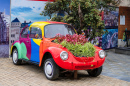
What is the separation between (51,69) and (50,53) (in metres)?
0.54

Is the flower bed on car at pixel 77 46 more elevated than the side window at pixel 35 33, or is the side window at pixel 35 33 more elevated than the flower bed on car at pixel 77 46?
the side window at pixel 35 33

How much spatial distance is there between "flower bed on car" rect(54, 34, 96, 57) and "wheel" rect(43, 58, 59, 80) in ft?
2.06

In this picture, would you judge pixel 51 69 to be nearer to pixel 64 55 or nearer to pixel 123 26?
pixel 64 55

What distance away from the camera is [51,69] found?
6.25 m

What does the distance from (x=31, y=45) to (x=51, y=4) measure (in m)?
3.46

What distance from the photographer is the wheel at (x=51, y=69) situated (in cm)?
612

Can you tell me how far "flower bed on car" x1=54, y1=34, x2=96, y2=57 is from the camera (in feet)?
19.9

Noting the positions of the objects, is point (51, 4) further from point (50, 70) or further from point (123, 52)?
point (123, 52)

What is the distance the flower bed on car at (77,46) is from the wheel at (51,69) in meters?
0.63

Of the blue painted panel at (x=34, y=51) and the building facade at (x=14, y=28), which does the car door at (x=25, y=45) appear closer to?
the blue painted panel at (x=34, y=51)

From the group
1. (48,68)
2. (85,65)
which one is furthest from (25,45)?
(85,65)

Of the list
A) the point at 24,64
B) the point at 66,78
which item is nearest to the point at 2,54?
the point at 24,64

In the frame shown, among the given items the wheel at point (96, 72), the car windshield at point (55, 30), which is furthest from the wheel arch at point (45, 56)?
the wheel at point (96, 72)

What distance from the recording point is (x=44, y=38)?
7.01 m
